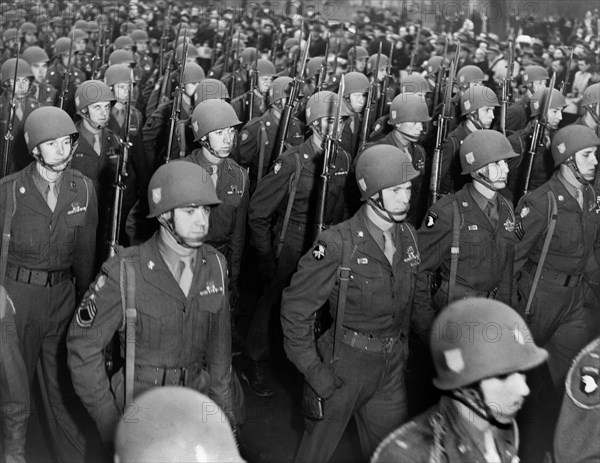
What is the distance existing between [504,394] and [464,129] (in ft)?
19.6

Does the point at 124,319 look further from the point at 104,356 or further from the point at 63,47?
the point at 63,47

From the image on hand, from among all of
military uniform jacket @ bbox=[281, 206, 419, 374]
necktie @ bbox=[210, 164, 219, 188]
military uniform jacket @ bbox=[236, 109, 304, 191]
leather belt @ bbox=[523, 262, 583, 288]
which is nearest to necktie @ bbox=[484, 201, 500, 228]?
leather belt @ bbox=[523, 262, 583, 288]

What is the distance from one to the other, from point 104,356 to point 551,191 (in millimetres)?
3360

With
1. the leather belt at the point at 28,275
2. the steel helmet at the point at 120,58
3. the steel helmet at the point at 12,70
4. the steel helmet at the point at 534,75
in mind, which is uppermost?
the leather belt at the point at 28,275

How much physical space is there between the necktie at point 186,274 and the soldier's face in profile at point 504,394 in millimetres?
1567

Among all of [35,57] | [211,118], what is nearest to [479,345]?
[211,118]

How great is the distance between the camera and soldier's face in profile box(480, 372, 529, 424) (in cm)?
330

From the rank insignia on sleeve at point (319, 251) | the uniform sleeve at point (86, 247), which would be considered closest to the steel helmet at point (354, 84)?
the uniform sleeve at point (86, 247)

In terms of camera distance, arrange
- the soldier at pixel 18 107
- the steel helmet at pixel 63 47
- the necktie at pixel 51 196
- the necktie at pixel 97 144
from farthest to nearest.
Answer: the steel helmet at pixel 63 47 < the soldier at pixel 18 107 < the necktie at pixel 97 144 < the necktie at pixel 51 196

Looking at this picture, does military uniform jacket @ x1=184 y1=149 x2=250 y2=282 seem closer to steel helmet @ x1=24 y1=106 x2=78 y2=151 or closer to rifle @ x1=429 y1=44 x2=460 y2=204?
steel helmet @ x1=24 y1=106 x2=78 y2=151

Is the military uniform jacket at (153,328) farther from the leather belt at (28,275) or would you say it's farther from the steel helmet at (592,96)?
the steel helmet at (592,96)

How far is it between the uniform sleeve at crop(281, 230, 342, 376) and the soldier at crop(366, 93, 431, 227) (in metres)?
3.47

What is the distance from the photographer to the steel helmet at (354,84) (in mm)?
9711

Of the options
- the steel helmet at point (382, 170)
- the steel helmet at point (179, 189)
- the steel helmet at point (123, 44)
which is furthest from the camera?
the steel helmet at point (123, 44)
